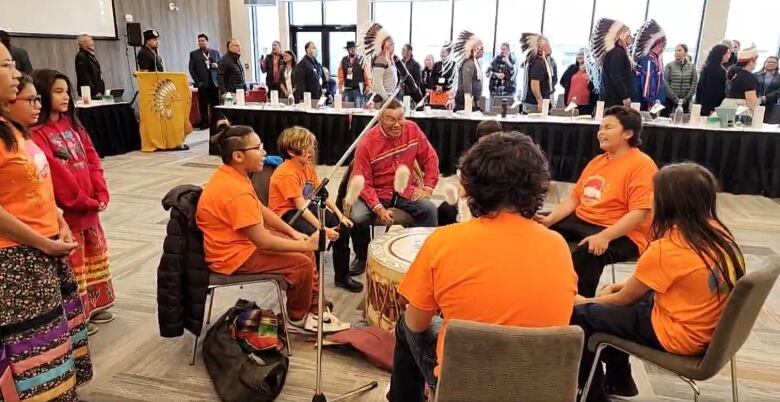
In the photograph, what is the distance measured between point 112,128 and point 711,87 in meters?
7.11

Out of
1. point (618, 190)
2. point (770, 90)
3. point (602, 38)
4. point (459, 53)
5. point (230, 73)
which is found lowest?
point (618, 190)

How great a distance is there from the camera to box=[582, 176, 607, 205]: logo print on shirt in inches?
95.7

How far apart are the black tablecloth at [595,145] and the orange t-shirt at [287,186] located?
2.00 meters

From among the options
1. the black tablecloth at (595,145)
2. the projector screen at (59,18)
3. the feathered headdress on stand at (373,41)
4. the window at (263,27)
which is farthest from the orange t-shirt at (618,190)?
the window at (263,27)

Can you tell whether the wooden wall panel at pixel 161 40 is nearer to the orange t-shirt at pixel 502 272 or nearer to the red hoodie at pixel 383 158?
the red hoodie at pixel 383 158

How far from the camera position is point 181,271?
6.94 ft

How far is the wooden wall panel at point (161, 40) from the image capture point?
7383mm

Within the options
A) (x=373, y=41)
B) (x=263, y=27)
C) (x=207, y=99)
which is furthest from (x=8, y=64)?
(x=263, y=27)

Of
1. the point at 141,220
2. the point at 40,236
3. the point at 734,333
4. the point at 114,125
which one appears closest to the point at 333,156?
the point at 141,220

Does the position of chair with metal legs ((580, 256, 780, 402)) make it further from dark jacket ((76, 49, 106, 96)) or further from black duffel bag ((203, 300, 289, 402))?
dark jacket ((76, 49, 106, 96))

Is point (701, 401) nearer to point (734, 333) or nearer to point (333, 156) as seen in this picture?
point (734, 333)

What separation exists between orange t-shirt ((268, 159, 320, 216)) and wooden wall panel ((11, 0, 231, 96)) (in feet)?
20.0

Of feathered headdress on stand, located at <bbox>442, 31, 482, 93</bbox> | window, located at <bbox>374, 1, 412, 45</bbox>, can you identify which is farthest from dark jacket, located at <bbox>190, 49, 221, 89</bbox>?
feathered headdress on stand, located at <bbox>442, 31, 482, 93</bbox>

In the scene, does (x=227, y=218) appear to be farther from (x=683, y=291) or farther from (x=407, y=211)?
(x=683, y=291)
